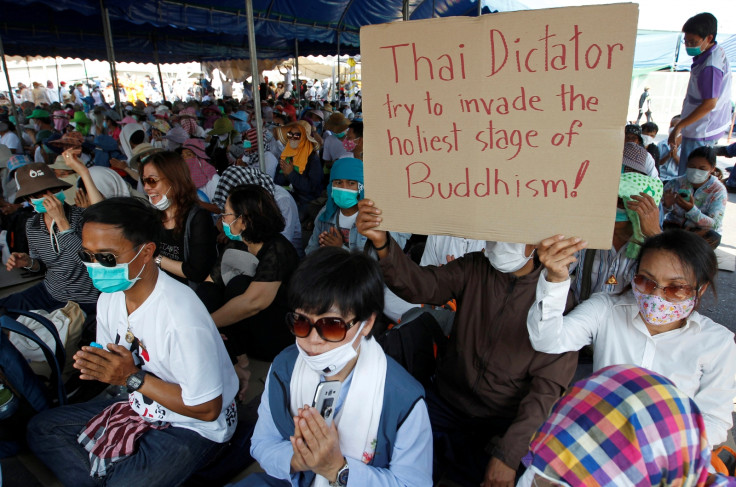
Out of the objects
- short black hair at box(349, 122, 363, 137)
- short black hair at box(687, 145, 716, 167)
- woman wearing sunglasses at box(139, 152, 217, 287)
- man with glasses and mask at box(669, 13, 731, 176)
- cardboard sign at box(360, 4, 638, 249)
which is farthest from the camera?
short black hair at box(349, 122, 363, 137)

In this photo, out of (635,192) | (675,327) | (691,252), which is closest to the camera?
(691,252)

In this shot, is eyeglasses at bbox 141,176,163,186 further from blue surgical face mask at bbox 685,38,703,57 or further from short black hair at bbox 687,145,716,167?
short black hair at bbox 687,145,716,167

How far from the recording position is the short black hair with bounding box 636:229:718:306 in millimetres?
1546

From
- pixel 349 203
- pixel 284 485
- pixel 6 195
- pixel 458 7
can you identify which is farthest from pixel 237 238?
pixel 458 7

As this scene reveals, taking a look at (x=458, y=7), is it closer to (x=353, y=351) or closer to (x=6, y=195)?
(x=6, y=195)

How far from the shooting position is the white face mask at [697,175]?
13.2ft

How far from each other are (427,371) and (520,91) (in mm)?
1455

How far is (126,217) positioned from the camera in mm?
1913

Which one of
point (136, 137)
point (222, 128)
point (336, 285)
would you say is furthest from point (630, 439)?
point (222, 128)

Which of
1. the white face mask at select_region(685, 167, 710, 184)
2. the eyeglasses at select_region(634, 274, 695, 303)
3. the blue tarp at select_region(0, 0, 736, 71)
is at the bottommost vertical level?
the eyeglasses at select_region(634, 274, 695, 303)

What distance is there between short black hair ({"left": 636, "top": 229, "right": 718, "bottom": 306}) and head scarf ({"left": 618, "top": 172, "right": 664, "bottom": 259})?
754 millimetres

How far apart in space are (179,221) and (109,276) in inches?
56.9

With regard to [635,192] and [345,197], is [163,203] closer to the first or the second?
[345,197]

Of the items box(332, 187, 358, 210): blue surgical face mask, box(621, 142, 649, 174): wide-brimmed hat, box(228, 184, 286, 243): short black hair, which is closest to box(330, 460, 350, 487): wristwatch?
box(228, 184, 286, 243): short black hair
